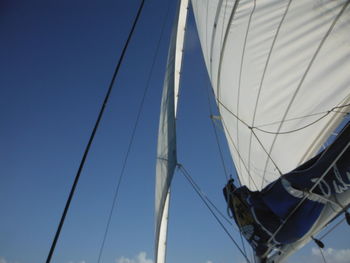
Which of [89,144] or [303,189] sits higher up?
[89,144]

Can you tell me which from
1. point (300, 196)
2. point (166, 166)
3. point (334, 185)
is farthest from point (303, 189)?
point (166, 166)

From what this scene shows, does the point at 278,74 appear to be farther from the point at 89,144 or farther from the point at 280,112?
the point at 89,144

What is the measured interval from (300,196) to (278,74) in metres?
1.88

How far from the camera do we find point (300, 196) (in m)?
2.24

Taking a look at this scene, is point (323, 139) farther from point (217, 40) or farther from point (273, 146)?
point (217, 40)

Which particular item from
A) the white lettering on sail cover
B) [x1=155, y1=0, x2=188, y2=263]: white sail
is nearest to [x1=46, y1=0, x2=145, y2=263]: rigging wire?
[x1=155, y1=0, x2=188, y2=263]: white sail

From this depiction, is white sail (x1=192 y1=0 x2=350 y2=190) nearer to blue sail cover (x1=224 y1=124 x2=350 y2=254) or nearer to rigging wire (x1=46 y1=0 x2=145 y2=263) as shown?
blue sail cover (x1=224 y1=124 x2=350 y2=254)

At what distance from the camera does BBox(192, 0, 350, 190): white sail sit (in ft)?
9.20

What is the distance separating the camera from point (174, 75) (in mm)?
4613

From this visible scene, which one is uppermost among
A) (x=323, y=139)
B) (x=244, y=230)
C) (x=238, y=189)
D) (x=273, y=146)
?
(x=273, y=146)

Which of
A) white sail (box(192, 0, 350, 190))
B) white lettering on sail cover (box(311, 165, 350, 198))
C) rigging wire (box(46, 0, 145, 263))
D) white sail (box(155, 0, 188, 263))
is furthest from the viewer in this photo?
white sail (box(155, 0, 188, 263))

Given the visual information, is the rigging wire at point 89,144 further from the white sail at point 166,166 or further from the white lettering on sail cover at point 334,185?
the white lettering on sail cover at point 334,185

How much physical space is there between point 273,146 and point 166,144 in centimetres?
173

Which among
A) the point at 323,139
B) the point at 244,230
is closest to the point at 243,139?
the point at 323,139
